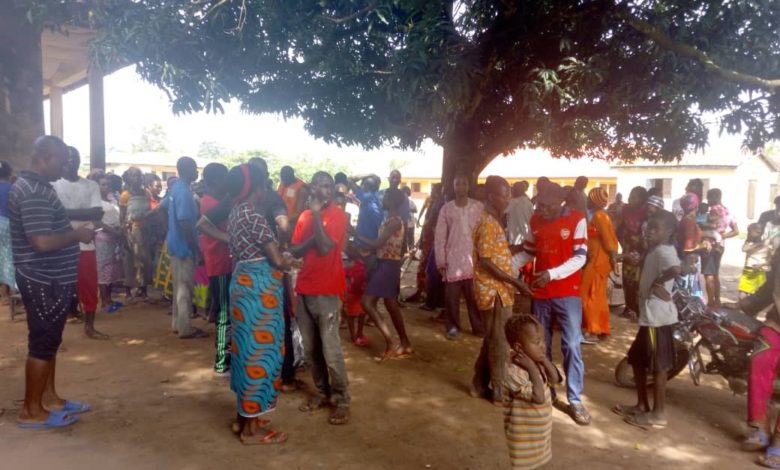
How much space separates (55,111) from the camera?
1439 centimetres

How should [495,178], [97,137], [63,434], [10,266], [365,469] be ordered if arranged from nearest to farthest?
[365,469], [63,434], [495,178], [10,266], [97,137]

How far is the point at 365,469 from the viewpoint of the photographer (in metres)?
3.19

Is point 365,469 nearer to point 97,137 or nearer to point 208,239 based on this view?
point 208,239

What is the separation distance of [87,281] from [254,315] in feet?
11.1

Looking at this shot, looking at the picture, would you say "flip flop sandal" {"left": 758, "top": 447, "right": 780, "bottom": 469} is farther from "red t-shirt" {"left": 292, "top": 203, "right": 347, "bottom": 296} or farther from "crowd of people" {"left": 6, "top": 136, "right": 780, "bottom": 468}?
"red t-shirt" {"left": 292, "top": 203, "right": 347, "bottom": 296}

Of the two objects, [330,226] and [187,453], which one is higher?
[330,226]

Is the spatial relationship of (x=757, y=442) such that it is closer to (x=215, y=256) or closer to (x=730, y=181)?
(x=215, y=256)

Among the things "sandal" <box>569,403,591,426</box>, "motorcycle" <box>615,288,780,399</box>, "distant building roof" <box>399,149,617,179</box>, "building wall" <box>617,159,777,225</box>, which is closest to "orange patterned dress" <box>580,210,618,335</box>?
"motorcycle" <box>615,288,780,399</box>

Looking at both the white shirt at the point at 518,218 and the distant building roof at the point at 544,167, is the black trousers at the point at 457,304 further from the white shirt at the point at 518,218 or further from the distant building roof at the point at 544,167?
the distant building roof at the point at 544,167

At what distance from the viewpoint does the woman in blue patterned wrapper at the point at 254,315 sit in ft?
11.0

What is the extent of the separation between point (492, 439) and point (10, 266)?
20.3 feet

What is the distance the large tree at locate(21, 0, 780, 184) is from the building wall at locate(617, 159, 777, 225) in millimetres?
22209

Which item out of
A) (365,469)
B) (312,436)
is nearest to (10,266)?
(312,436)

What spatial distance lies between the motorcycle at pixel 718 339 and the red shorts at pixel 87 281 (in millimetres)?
5662
